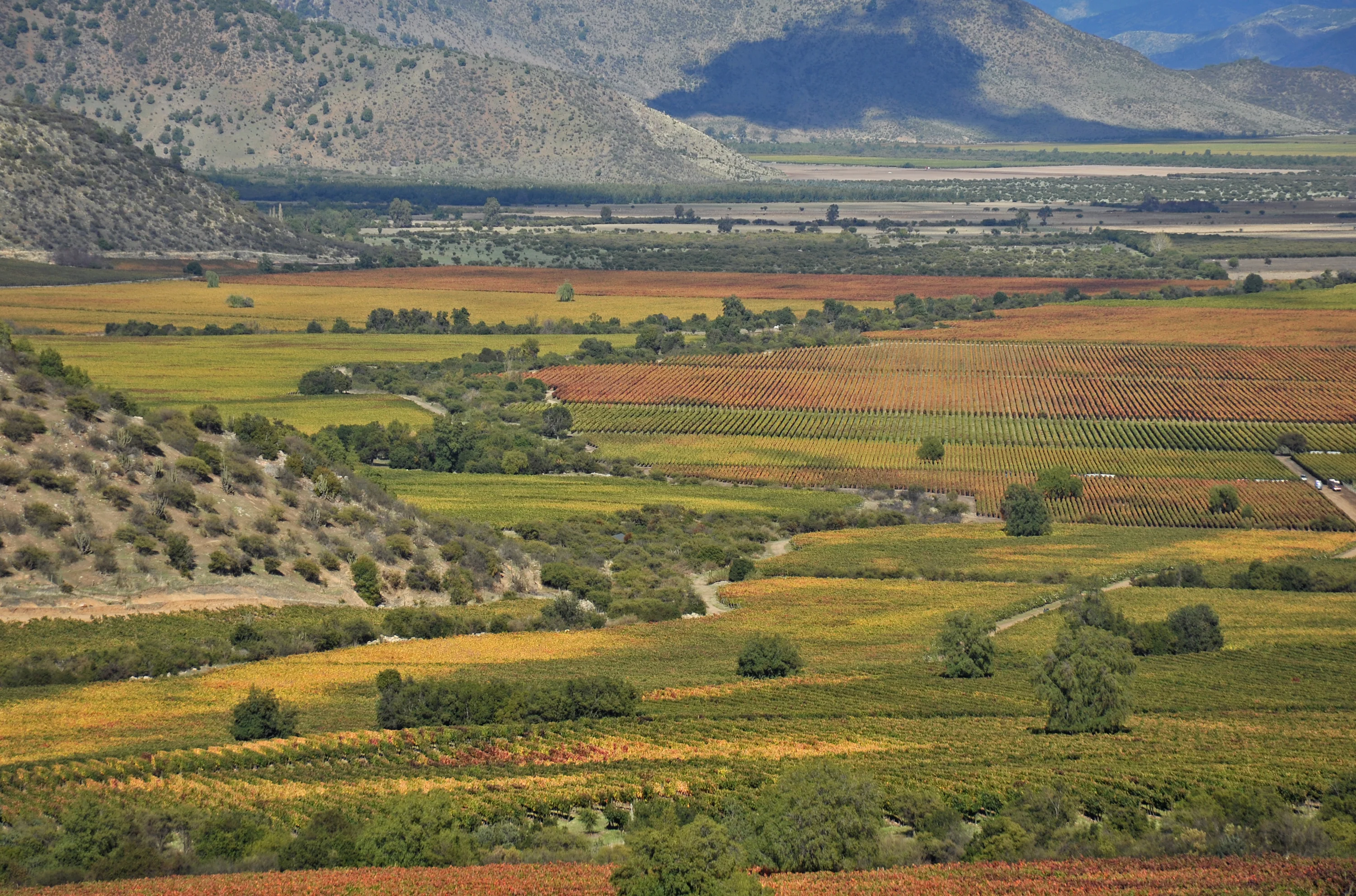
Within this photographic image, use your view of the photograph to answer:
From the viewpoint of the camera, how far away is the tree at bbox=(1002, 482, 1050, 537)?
84250 millimetres

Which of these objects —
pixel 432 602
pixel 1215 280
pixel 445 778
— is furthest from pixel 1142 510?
pixel 1215 280

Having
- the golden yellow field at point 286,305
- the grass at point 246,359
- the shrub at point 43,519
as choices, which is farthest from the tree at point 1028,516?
the golden yellow field at point 286,305

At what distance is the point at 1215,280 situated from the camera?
178375 millimetres

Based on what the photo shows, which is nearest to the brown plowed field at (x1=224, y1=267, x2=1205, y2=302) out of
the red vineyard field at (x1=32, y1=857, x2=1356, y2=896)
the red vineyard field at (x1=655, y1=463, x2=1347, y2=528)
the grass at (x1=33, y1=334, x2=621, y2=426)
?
the grass at (x1=33, y1=334, x2=621, y2=426)

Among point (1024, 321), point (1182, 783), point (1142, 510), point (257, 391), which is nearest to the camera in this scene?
point (1182, 783)

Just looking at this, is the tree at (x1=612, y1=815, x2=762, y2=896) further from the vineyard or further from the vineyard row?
the vineyard row

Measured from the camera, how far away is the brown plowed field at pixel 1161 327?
13875 centimetres

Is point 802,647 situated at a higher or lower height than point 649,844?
lower

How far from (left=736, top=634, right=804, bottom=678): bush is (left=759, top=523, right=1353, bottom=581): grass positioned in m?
20.6

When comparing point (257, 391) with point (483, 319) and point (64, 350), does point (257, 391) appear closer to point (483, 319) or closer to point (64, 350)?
point (64, 350)

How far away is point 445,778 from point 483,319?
119 metres

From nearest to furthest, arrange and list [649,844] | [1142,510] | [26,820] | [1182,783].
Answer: [649,844] < [26,820] < [1182,783] < [1142,510]

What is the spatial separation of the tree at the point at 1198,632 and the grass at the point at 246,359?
6049 cm

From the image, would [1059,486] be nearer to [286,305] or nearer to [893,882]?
[893,882]
